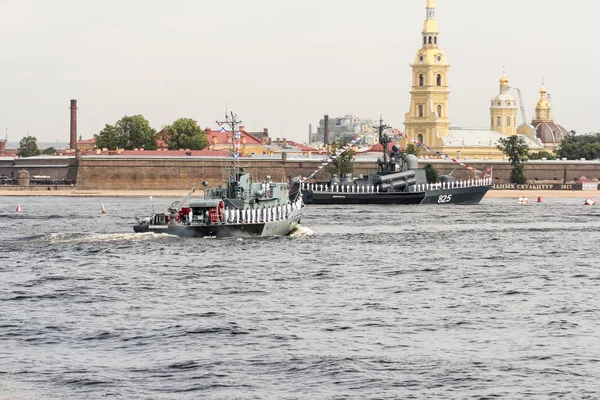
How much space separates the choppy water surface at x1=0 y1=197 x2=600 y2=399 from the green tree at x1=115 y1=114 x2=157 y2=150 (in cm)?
12879

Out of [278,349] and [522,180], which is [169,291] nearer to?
[278,349]

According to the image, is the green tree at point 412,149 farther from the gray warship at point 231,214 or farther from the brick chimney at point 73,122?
the gray warship at point 231,214

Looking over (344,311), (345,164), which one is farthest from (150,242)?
(345,164)

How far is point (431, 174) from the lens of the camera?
547 feet

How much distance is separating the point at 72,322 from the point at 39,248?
22.7 metres

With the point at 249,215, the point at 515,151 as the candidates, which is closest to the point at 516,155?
the point at 515,151

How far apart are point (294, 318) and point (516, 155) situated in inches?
5628

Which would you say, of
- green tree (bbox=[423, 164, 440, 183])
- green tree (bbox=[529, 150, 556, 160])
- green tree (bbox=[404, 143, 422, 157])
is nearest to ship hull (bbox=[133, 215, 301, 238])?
green tree (bbox=[423, 164, 440, 183])

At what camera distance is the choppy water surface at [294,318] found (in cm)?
3019

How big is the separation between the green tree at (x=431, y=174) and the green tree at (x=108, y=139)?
48.9 m

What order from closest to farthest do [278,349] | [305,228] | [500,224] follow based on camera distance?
1. [278,349]
2. [305,228]
3. [500,224]

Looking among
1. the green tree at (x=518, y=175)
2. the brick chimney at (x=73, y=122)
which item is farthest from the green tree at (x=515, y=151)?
the brick chimney at (x=73, y=122)

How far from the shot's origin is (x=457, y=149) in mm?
197625

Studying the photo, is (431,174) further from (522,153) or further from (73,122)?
(73,122)
